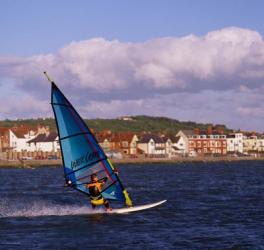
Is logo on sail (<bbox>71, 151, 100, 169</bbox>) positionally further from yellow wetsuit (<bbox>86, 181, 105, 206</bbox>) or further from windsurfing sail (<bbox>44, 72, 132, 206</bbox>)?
yellow wetsuit (<bbox>86, 181, 105, 206</bbox>)

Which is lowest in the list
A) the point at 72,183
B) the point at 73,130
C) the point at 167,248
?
the point at 167,248

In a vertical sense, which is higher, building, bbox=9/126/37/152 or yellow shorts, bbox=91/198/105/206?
building, bbox=9/126/37/152

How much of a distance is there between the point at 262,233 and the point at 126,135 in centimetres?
14645

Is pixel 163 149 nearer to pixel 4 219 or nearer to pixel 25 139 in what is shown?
pixel 25 139

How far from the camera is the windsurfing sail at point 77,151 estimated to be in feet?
89.1

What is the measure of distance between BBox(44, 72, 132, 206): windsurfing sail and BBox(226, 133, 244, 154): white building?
530 ft

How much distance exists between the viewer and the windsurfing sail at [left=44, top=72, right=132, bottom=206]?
27156 mm

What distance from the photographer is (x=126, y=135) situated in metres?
170

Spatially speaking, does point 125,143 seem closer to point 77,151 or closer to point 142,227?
point 77,151

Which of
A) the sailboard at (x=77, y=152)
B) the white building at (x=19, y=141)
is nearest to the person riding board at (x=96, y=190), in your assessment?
the sailboard at (x=77, y=152)

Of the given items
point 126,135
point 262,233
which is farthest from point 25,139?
point 262,233

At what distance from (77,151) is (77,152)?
0.13 feet

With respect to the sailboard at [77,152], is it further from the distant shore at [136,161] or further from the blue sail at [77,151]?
the distant shore at [136,161]

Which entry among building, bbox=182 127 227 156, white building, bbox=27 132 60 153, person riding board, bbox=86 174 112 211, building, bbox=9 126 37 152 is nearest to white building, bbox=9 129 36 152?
building, bbox=9 126 37 152
